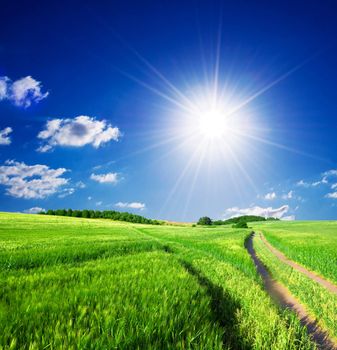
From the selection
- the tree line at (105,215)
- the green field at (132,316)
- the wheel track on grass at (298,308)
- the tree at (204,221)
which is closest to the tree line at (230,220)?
the tree at (204,221)

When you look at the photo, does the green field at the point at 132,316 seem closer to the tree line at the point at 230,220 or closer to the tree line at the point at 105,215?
the tree line at the point at 230,220

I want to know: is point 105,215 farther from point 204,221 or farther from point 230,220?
point 230,220

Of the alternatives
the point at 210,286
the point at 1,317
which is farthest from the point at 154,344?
the point at 210,286

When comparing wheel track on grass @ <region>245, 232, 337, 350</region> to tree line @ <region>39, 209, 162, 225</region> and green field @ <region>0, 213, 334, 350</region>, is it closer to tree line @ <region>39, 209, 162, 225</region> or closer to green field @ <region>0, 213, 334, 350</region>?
green field @ <region>0, 213, 334, 350</region>

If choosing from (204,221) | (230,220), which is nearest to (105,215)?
(204,221)

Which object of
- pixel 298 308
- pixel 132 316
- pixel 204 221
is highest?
pixel 204 221

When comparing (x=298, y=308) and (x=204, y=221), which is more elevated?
(x=204, y=221)

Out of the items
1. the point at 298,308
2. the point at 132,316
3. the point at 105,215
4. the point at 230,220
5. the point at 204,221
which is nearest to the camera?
the point at 132,316

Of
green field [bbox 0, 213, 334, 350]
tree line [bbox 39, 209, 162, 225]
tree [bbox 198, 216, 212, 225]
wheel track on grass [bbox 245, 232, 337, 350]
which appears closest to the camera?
green field [bbox 0, 213, 334, 350]

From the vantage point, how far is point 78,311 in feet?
11.9

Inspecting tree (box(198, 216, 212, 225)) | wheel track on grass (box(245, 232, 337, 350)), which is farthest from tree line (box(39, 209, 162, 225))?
wheel track on grass (box(245, 232, 337, 350))

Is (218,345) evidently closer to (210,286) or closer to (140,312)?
(140,312)

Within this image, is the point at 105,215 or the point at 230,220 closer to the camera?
the point at 105,215

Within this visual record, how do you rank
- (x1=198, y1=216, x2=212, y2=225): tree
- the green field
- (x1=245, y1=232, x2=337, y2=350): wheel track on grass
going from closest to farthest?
the green field < (x1=245, y1=232, x2=337, y2=350): wheel track on grass < (x1=198, y1=216, x2=212, y2=225): tree
